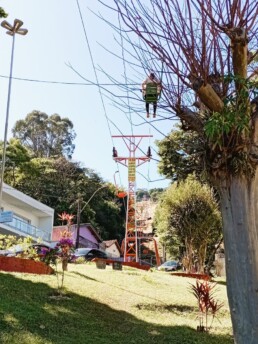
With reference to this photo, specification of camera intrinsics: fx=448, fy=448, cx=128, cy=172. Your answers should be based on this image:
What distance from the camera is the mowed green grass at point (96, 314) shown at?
21.2ft

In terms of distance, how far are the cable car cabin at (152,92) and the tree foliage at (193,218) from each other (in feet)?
51.8

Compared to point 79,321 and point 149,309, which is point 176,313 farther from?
point 79,321

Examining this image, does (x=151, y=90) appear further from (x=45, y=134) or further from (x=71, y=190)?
(x=45, y=134)

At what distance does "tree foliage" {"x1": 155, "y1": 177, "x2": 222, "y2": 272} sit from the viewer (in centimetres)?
→ 2086


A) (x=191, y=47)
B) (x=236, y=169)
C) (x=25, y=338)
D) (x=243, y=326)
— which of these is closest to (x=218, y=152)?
(x=236, y=169)

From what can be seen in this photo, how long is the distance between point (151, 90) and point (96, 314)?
4.64 m

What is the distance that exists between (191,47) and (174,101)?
0.68m

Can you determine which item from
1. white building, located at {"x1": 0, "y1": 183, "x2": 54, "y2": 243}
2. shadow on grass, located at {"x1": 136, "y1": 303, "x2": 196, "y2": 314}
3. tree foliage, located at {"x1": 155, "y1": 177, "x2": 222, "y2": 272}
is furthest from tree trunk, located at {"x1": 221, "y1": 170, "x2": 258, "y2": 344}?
white building, located at {"x1": 0, "y1": 183, "x2": 54, "y2": 243}

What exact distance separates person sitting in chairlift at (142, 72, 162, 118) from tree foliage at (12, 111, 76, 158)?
158 ft

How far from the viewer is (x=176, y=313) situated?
30.1 feet

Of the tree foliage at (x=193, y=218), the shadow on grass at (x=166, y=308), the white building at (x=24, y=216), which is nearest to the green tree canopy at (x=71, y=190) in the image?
the white building at (x=24, y=216)

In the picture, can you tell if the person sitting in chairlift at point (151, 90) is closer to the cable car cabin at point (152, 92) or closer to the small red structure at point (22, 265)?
the cable car cabin at point (152, 92)

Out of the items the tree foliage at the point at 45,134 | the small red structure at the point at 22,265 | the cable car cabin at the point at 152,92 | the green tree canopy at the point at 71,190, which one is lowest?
the small red structure at the point at 22,265

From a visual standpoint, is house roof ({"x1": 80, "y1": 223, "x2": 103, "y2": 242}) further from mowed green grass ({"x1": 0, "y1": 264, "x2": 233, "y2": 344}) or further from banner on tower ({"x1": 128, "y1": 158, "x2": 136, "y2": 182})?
mowed green grass ({"x1": 0, "y1": 264, "x2": 233, "y2": 344})
